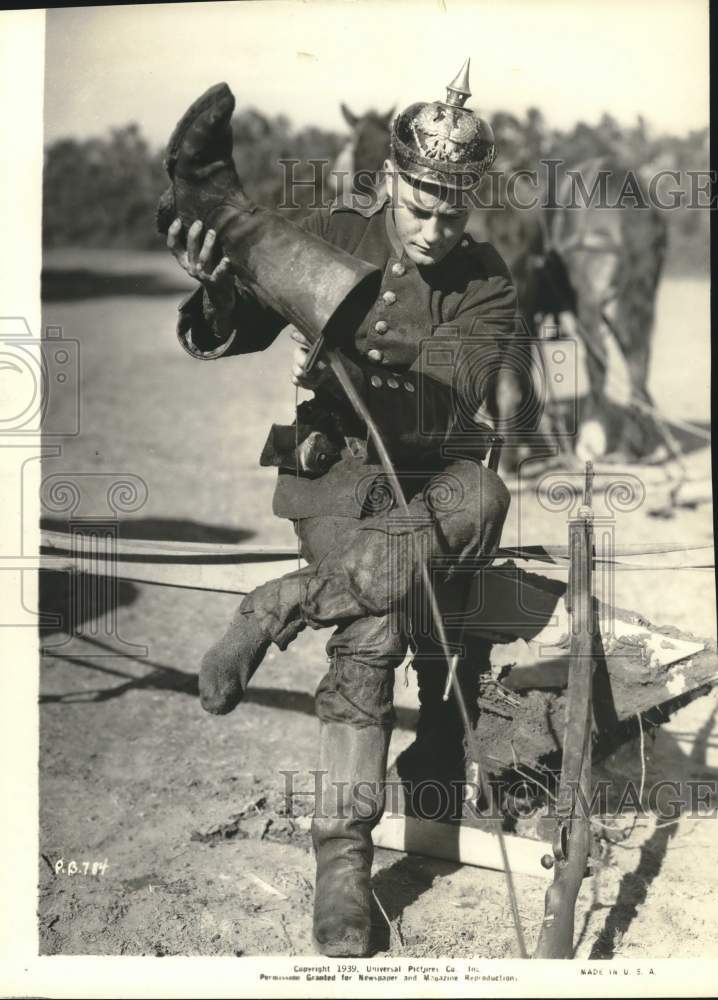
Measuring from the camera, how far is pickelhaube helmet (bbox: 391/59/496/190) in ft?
9.00

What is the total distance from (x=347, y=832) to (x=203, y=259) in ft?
4.51

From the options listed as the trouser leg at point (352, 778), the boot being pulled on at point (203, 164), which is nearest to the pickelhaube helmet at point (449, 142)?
the boot being pulled on at point (203, 164)

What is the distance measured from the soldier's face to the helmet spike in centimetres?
22

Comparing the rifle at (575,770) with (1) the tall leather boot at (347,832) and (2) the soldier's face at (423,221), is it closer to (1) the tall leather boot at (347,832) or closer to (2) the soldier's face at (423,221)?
(1) the tall leather boot at (347,832)

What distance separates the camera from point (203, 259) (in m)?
2.58

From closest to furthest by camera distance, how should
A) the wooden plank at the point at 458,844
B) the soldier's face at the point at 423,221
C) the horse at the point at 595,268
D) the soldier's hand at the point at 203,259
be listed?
the soldier's hand at the point at 203,259
the soldier's face at the point at 423,221
the wooden plank at the point at 458,844
the horse at the point at 595,268

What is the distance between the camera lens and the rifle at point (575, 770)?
274cm

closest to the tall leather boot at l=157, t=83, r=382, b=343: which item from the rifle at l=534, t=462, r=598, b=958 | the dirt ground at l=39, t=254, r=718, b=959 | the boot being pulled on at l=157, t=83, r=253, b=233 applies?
the boot being pulled on at l=157, t=83, r=253, b=233

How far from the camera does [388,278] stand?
3.01m

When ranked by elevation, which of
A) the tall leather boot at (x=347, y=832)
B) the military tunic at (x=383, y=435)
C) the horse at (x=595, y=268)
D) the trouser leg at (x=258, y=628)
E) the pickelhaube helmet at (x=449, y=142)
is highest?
the horse at (x=595, y=268)

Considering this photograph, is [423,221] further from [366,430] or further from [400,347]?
[366,430]

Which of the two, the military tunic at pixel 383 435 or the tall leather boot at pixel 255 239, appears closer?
the tall leather boot at pixel 255 239

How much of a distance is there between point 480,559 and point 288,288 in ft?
2.73

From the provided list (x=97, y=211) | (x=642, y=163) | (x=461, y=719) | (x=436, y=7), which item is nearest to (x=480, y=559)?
(x=461, y=719)
